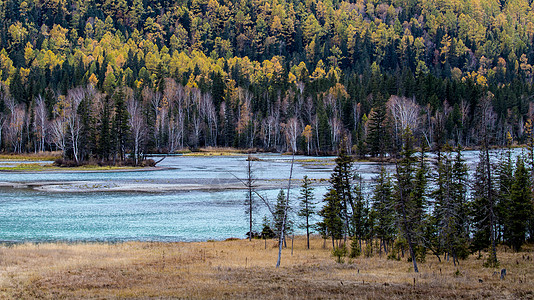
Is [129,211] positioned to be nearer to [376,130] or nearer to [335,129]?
[376,130]

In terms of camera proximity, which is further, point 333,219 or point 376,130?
point 376,130

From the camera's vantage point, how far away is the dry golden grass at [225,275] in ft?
70.4

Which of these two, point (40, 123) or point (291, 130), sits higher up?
point (40, 123)

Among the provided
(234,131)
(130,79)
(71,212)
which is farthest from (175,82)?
(71,212)

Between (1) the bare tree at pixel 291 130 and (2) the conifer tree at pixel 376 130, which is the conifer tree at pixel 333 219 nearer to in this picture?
(2) the conifer tree at pixel 376 130

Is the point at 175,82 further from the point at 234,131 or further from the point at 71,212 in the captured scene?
the point at 71,212

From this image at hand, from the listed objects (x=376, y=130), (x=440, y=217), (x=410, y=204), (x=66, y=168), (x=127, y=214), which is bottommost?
(x=127, y=214)

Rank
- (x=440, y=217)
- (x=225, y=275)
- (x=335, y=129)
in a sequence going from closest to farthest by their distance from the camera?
(x=225, y=275), (x=440, y=217), (x=335, y=129)

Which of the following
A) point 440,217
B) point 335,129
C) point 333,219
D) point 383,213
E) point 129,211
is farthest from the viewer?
point 335,129

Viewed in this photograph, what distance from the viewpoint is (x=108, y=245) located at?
36.8 m

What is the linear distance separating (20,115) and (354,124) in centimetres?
9238

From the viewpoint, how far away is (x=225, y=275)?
85.0 ft

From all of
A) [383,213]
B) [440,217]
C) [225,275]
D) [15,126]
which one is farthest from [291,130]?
[225,275]

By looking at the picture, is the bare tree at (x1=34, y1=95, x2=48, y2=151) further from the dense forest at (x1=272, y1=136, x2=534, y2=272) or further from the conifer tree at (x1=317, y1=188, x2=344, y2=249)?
the conifer tree at (x1=317, y1=188, x2=344, y2=249)
